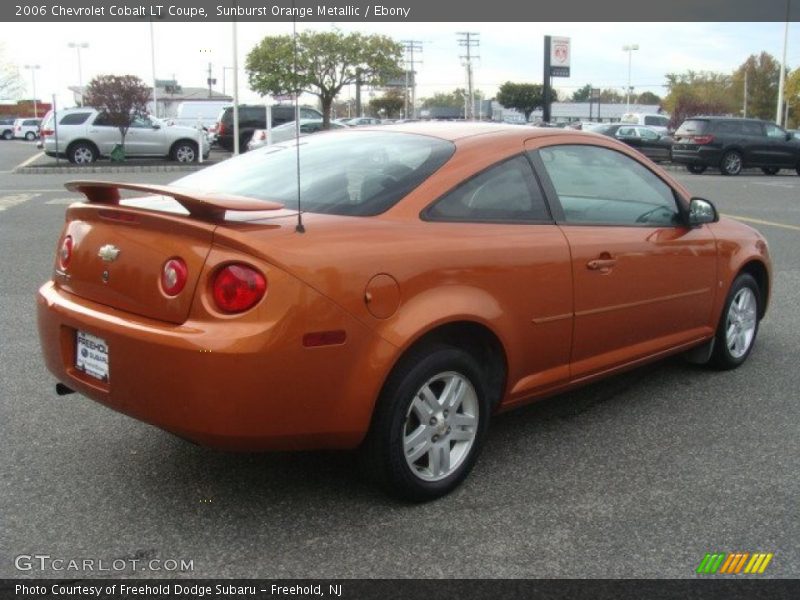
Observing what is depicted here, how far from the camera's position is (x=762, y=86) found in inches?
3137

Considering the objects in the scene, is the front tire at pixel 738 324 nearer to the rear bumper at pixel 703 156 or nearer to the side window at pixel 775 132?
the rear bumper at pixel 703 156

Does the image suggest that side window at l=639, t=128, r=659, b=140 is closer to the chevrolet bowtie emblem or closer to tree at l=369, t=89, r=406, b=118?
the chevrolet bowtie emblem

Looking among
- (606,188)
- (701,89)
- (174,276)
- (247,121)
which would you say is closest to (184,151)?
(247,121)

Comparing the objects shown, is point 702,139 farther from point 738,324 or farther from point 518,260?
point 518,260

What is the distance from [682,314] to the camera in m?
4.69

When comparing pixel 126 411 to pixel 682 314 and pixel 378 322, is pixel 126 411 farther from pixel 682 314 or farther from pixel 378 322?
pixel 682 314

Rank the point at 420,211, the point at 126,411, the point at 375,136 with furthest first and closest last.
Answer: the point at 375,136 < the point at 420,211 < the point at 126,411

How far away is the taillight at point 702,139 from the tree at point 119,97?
15.9m

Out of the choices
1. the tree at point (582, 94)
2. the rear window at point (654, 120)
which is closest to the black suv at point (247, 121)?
the rear window at point (654, 120)

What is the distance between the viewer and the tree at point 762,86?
79000 mm

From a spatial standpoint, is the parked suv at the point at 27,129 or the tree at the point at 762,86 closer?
the parked suv at the point at 27,129
